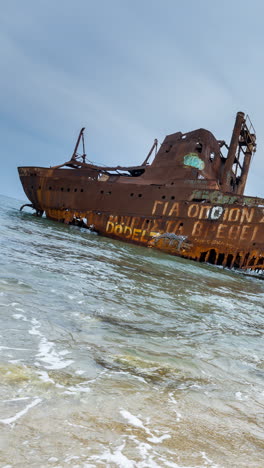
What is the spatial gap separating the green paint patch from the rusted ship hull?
2325 millimetres

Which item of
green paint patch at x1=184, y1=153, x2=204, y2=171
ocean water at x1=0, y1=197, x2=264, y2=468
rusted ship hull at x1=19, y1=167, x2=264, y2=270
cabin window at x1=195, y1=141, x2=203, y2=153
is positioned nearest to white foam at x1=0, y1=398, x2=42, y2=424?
ocean water at x1=0, y1=197, x2=264, y2=468

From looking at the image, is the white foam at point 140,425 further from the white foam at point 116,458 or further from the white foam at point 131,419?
the white foam at point 116,458

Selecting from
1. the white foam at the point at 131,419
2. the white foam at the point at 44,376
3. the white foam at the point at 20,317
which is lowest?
the white foam at the point at 20,317

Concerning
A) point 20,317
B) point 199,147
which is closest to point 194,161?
point 199,147

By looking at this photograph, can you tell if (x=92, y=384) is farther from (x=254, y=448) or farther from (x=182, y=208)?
(x=182, y=208)

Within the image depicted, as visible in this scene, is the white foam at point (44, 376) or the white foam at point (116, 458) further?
the white foam at point (44, 376)

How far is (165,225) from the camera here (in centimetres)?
1644

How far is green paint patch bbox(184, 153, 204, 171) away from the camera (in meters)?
18.3

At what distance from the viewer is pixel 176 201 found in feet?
53.4

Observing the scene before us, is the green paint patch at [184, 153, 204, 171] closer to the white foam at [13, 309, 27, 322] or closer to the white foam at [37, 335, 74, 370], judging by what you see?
the white foam at [13, 309, 27, 322]

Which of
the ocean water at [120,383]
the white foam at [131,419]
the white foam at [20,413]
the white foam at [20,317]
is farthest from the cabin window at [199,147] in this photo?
the white foam at [20,413]

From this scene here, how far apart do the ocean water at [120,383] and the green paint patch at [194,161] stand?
15.3m

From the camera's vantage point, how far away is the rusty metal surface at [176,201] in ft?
48.3

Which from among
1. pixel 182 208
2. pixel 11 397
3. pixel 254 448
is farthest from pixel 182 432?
pixel 182 208
